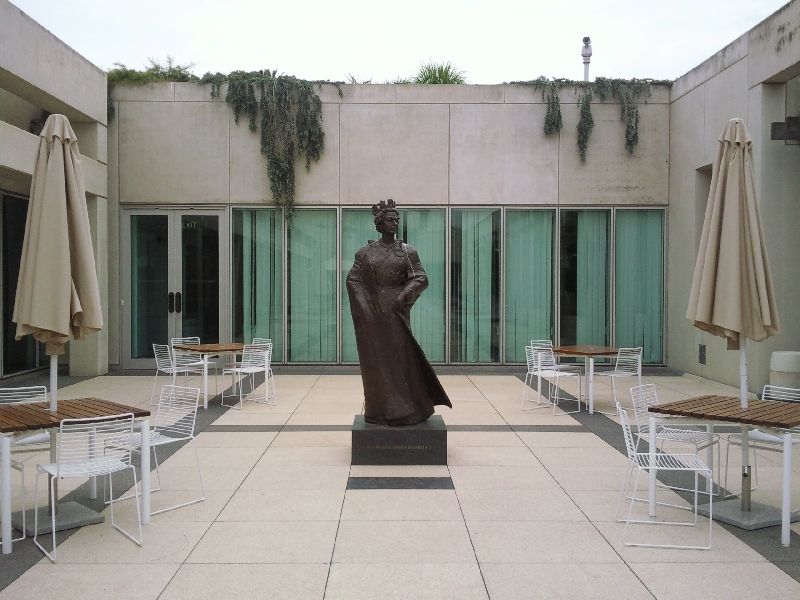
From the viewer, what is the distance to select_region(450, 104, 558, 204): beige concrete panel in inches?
508

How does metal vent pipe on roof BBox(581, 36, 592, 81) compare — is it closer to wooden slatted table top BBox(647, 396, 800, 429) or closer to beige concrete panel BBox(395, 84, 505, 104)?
beige concrete panel BBox(395, 84, 505, 104)

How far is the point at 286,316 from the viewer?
1312cm

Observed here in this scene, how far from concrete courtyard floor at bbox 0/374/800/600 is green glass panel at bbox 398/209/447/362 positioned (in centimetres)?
600

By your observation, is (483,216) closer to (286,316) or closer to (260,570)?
(286,316)

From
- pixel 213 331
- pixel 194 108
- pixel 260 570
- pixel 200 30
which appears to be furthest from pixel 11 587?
pixel 200 30

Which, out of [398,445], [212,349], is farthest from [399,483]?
[212,349]

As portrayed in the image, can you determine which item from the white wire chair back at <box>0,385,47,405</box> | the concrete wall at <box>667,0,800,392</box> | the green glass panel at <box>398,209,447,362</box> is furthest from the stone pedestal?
the green glass panel at <box>398,209,447,362</box>

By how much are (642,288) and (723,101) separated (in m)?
3.66

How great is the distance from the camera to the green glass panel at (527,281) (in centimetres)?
1318

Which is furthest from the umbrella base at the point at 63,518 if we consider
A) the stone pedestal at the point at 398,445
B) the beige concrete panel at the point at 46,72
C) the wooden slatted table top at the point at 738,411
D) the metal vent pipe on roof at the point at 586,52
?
the metal vent pipe on roof at the point at 586,52

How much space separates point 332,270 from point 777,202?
7.37 metres

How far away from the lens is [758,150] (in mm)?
9914

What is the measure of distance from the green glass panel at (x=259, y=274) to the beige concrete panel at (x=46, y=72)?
3095mm

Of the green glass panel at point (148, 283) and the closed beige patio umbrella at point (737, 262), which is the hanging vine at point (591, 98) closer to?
the green glass panel at point (148, 283)
